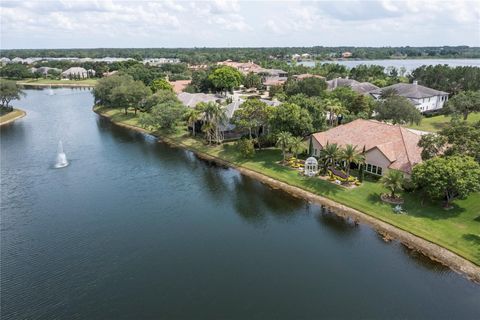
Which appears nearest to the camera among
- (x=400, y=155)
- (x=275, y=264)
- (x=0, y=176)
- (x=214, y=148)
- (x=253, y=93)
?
(x=275, y=264)

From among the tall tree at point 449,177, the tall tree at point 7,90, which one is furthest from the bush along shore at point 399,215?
the tall tree at point 7,90

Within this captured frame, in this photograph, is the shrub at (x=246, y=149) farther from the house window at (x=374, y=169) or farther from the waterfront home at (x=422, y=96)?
the waterfront home at (x=422, y=96)

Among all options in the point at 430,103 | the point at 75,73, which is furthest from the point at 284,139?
the point at 75,73

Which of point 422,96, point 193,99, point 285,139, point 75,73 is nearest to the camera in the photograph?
point 285,139

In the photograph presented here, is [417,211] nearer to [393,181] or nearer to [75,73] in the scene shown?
[393,181]

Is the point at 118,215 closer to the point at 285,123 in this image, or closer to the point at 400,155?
the point at 285,123

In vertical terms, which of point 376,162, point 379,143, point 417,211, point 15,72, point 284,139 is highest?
point 15,72

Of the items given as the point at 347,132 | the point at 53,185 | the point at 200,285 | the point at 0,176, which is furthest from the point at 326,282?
the point at 0,176
